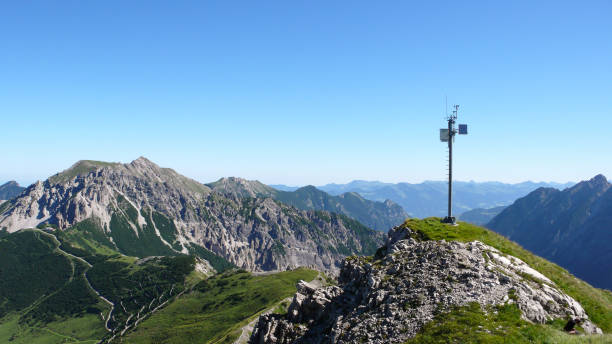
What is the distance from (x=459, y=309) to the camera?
1158 inches

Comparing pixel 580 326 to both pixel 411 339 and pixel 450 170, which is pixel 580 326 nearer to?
pixel 411 339

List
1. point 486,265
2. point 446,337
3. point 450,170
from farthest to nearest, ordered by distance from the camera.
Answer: point 450,170
point 486,265
point 446,337

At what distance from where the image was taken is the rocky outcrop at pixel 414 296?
30.1 m

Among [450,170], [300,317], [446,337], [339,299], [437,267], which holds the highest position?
[450,170]

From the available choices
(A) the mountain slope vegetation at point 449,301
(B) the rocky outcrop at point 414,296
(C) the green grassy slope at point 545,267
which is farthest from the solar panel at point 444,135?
(B) the rocky outcrop at point 414,296

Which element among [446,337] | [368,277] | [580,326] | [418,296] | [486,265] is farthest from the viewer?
[368,277]

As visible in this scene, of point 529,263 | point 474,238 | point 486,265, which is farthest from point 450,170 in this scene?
point 486,265

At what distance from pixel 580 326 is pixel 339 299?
23754 millimetres

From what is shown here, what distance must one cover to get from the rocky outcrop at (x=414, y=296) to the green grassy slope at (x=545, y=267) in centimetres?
213

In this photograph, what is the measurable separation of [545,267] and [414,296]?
21.8m

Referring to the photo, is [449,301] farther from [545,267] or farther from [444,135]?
[444,135]

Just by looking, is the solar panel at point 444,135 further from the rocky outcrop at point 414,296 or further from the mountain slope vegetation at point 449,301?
the rocky outcrop at point 414,296

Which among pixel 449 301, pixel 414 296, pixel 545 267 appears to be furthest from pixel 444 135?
pixel 449 301

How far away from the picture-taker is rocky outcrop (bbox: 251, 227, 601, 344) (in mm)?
30141
